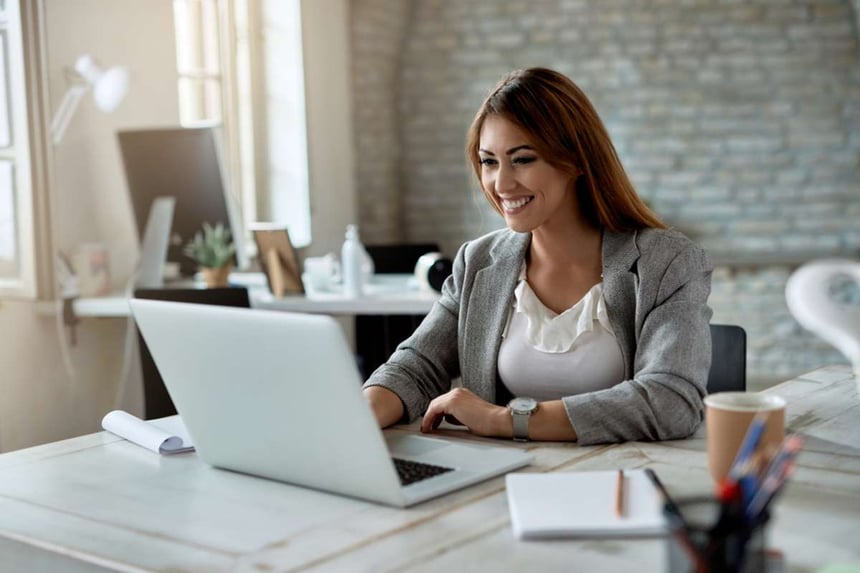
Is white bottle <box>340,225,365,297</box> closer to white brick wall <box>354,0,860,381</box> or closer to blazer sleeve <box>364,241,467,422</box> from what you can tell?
blazer sleeve <box>364,241,467,422</box>

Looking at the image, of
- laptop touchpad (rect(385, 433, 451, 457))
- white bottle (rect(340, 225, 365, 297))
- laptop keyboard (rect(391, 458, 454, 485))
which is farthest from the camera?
white bottle (rect(340, 225, 365, 297))

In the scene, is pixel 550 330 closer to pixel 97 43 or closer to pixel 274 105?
pixel 97 43

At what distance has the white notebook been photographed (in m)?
1.15

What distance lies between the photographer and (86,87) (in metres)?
4.12

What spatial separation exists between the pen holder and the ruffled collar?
1.03 meters

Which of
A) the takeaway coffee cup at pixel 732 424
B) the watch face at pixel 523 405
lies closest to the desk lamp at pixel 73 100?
the watch face at pixel 523 405

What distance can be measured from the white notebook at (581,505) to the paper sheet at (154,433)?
0.55 meters

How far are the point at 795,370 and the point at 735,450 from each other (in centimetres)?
497

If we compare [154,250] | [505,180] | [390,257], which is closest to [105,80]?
[154,250]

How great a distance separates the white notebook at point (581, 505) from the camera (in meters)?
1.15

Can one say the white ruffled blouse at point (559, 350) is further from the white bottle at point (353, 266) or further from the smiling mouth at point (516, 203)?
the white bottle at point (353, 266)

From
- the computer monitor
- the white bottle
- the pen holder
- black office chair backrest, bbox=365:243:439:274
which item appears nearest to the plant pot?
the computer monitor

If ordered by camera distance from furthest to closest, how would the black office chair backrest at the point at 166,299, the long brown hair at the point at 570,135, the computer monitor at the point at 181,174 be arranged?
1. the computer monitor at the point at 181,174
2. the black office chair backrest at the point at 166,299
3. the long brown hair at the point at 570,135

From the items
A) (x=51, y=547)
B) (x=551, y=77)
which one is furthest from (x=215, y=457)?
A: (x=551, y=77)
